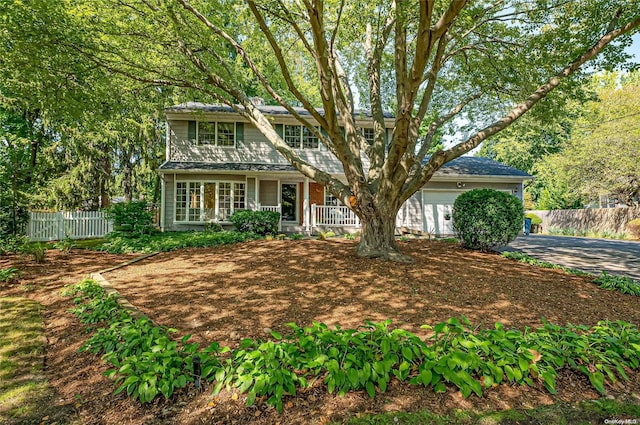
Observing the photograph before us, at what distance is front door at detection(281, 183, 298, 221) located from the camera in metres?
14.9

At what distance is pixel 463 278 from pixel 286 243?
4510mm

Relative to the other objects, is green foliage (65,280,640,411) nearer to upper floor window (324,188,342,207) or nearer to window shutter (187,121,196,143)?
upper floor window (324,188,342,207)

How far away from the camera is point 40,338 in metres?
3.31

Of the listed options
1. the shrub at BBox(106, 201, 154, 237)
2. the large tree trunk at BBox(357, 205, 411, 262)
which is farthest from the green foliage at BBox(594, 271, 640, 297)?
the shrub at BBox(106, 201, 154, 237)

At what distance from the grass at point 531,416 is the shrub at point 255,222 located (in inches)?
381

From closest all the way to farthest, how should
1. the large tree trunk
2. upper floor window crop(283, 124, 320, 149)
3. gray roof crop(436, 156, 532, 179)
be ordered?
the large tree trunk < gray roof crop(436, 156, 532, 179) < upper floor window crop(283, 124, 320, 149)

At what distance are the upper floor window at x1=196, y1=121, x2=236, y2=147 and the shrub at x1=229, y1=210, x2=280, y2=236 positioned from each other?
13.6 feet

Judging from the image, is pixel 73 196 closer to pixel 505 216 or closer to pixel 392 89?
pixel 392 89

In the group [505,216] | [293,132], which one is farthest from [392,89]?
[505,216]

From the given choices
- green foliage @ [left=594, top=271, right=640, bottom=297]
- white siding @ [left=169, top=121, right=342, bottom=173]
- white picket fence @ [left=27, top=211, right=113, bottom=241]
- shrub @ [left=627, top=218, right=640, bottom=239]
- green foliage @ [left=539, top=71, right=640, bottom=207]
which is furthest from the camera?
green foliage @ [left=539, top=71, right=640, bottom=207]

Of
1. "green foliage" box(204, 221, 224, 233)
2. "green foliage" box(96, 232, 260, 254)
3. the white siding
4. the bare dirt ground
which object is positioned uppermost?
the white siding

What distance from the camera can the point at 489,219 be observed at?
7598 mm

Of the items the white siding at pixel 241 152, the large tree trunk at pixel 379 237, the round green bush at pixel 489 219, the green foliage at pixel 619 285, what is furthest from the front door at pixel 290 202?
the green foliage at pixel 619 285

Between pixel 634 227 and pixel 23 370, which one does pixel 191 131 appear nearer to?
pixel 23 370
